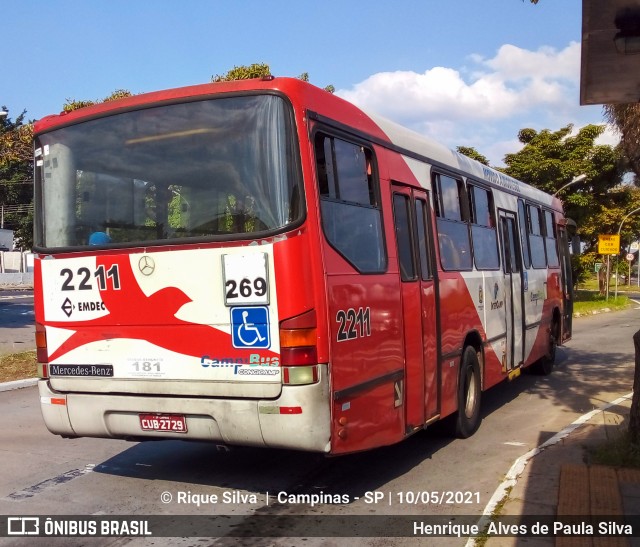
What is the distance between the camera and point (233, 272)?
16.8 ft

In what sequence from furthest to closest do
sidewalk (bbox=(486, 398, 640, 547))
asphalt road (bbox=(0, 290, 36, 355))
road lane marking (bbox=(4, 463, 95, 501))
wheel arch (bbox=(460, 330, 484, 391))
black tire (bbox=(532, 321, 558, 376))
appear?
asphalt road (bbox=(0, 290, 36, 355))
black tire (bbox=(532, 321, 558, 376))
wheel arch (bbox=(460, 330, 484, 391))
road lane marking (bbox=(4, 463, 95, 501))
sidewalk (bbox=(486, 398, 640, 547))

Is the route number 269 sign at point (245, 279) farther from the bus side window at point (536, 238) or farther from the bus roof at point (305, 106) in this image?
the bus side window at point (536, 238)

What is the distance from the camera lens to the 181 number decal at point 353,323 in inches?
203

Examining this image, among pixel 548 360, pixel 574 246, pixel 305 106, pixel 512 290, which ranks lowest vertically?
pixel 548 360

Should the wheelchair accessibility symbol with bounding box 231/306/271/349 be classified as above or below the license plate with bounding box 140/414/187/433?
above

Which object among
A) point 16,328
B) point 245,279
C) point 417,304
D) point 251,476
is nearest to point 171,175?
point 245,279

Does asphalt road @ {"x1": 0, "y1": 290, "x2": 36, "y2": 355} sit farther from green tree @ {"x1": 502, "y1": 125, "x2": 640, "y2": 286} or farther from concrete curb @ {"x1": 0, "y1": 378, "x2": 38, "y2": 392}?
green tree @ {"x1": 502, "y1": 125, "x2": 640, "y2": 286}

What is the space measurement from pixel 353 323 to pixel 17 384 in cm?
867

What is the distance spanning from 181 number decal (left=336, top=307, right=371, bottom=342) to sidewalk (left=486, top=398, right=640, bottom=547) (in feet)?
5.63

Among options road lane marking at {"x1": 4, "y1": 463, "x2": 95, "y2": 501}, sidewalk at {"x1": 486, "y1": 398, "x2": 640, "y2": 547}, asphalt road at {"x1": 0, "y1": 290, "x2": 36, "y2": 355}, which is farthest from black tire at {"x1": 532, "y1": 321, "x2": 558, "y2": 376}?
asphalt road at {"x1": 0, "y1": 290, "x2": 36, "y2": 355}

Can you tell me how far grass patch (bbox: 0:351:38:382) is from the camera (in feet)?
41.2

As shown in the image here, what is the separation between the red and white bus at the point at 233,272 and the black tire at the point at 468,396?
117cm

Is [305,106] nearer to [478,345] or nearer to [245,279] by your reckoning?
[245,279]

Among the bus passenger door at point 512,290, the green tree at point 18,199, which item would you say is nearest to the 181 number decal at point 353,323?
the bus passenger door at point 512,290
